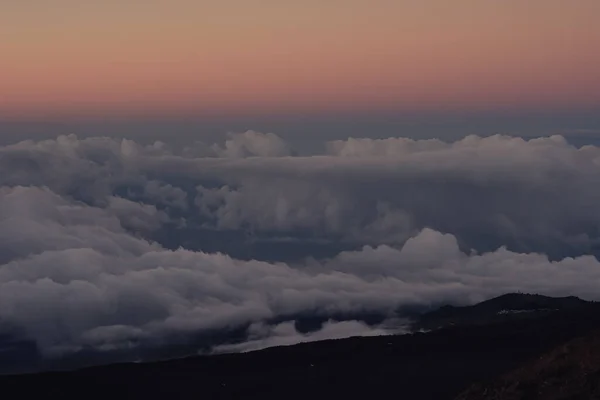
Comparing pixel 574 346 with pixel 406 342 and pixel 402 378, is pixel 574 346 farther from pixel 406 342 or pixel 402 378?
pixel 406 342

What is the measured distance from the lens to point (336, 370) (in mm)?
151125

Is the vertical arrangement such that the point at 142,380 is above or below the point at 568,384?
above

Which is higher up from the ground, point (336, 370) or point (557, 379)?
point (336, 370)

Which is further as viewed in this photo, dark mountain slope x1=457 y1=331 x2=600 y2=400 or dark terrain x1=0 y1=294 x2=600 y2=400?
dark terrain x1=0 y1=294 x2=600 y2=400

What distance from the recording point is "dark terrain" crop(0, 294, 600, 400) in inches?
5487

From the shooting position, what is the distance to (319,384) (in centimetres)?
14250

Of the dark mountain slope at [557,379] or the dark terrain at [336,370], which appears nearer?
the dark mountain slope at [557,379]

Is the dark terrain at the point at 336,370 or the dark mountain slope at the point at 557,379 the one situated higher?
the dark terrain at the point at 336,370

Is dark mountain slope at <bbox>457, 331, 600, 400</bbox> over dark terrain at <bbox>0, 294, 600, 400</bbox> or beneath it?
beneath

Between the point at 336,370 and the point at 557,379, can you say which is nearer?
the point at 557,379

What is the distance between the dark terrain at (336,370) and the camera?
139 meters

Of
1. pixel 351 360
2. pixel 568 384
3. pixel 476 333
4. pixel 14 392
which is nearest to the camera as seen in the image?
pixel 568 384

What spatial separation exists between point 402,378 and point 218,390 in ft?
89.1

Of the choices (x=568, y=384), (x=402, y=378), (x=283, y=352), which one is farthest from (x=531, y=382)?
(x=283, y=352)
